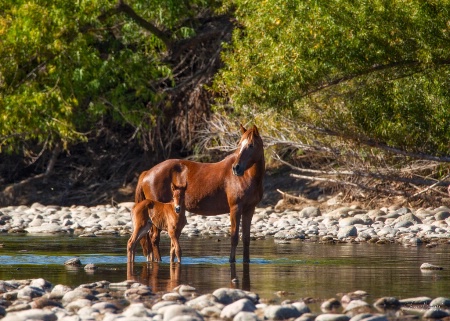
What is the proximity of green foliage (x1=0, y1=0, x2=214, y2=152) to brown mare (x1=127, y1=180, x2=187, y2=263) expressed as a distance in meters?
11.6

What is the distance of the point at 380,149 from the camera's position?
1797cm

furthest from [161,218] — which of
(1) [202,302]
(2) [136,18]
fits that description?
(2) [136,18]

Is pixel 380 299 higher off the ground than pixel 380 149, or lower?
lower

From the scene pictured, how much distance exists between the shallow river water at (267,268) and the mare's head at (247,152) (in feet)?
4.10

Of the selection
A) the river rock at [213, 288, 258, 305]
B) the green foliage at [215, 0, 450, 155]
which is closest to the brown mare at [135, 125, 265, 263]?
the green foliage at [215, 0, 450, 155]

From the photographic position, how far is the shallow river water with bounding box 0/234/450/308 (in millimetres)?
9852

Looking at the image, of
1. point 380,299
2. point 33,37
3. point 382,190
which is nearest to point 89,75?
point 33,37

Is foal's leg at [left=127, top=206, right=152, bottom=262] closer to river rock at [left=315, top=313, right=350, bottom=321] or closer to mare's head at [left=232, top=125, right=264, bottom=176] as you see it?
mare's head at [left=232, top=125, right=264, bottom=176]

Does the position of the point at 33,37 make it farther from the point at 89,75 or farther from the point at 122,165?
the point at 122,165

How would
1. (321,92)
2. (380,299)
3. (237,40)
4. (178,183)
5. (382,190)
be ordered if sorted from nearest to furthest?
1. (380,299)
2. (178,183)
3. (321,92)
4. (237,40)
5. (382,190)

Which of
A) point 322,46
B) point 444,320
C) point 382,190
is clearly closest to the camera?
point 444,320

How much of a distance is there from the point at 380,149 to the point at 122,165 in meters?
12.4

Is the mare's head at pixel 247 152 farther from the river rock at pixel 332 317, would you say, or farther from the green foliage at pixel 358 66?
the river rock at pixel 332 317

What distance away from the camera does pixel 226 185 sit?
13281 mm
